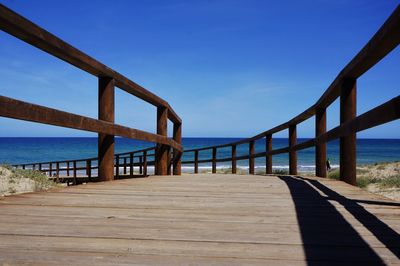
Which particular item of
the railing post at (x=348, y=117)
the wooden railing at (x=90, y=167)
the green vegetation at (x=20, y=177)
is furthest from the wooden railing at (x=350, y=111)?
the green vegetation at (x=20, y=177)

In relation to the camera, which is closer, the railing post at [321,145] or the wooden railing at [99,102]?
the wooden railing at [99,102]

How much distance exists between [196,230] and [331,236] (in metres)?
0.62

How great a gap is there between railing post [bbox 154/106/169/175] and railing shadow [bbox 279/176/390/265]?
11.6ft

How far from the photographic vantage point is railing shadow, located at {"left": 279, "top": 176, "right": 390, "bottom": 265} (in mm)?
1487

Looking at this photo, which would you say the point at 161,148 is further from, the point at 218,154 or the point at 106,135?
the point at 218,154

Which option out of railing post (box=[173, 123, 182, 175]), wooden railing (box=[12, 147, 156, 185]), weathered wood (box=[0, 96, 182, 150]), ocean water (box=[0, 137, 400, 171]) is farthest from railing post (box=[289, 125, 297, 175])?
ocean water (box=[0, 137, 400, 171])

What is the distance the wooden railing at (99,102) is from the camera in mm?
2398

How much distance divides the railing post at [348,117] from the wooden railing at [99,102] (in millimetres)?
2254

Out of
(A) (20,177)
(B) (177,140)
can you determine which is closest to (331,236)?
(B) (177,140)

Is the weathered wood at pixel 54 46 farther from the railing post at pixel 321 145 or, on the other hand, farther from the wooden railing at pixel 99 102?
the railing post at pixel 321 145

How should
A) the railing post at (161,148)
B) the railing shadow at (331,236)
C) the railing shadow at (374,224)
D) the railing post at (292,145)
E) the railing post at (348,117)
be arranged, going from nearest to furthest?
the railing shadow at (331,236) → the railing shadow at (374,224) → the railing post at (348,117) → the railing post at (161,148) → the railing post at (292,145)

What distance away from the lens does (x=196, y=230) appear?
192 cm

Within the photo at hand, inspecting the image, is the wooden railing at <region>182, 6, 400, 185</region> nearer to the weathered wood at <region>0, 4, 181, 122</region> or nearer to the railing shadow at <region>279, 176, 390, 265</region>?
the railing shadow at <region>279, 176, 390, 265</region>

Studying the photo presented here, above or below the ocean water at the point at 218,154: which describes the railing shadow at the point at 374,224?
below
